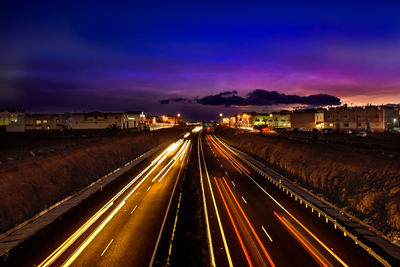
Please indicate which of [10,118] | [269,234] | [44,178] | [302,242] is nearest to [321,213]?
[302,242]

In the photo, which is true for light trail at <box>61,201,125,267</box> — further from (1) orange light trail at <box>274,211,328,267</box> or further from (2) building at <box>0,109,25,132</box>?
(2) building at <box>0,109,25,132</box>

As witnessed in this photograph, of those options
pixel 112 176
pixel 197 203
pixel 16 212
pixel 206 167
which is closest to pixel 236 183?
pixel 197 203

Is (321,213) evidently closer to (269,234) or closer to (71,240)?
(269,234)

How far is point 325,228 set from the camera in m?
18.1

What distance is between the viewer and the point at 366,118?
9181cm

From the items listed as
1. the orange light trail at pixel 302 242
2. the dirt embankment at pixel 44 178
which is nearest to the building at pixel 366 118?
the orange light trail at pixel 302 242

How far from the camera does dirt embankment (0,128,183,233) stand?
20.7 m

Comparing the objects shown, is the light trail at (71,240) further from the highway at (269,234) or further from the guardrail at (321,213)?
the guardrail at (321,213)

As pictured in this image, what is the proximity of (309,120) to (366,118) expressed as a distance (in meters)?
26.2

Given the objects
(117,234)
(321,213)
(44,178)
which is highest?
(44,178)

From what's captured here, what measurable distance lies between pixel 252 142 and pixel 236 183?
36.1 meters

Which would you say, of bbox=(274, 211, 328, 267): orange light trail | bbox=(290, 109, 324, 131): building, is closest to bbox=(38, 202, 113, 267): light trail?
bbox=(274, 211, 328, 267): orange light trail

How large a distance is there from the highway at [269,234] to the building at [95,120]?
296ft

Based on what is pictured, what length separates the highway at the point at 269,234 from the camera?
560 inches
